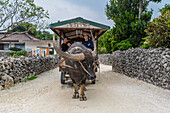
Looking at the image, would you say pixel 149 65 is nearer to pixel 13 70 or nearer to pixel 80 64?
pixel 80 64

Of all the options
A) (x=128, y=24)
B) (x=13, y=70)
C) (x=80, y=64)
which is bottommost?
(x=13, y=70)

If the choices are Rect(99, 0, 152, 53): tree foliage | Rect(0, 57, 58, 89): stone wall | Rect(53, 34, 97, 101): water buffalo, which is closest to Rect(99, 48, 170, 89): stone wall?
Rect(53, 34, 97, 101): water buffalo

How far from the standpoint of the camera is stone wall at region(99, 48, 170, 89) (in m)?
4.57

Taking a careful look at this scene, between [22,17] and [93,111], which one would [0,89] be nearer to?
[93,111]

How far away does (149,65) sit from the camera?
552cm

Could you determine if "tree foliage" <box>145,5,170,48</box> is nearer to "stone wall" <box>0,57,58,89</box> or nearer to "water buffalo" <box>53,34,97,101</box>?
"water buffalo" <box>53,34,97,101</box>

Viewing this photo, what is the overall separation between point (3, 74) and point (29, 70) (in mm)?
2366

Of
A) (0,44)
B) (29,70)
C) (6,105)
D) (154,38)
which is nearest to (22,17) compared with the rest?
(29,70)

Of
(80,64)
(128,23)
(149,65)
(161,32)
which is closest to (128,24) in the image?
(128,23)

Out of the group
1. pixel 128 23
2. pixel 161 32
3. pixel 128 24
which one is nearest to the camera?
pixel 161 32

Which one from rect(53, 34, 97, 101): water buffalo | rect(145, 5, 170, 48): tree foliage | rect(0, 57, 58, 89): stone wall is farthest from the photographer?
rect(145, 5, 170, 48): tree foliage

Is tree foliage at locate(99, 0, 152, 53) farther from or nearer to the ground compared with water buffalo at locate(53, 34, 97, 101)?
farther from the ground

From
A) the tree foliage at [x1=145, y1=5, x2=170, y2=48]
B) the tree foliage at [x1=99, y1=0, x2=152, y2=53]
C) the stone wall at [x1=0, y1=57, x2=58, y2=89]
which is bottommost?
the stone wall at [x1=0, y1=57, x2=58, y2=89]

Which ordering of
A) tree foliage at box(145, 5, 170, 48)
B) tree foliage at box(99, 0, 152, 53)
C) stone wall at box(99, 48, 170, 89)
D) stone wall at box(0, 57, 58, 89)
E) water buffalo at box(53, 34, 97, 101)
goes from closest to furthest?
water buffalo at box(53, 34, 97, 101) → stone wall at box(99, 48, 170, 89) → stone wall at box(0, 57, 58, 89) → tree foliage at box(145, 5, 170, 48) → tree foliage at box(99, 0, 152, 53)
